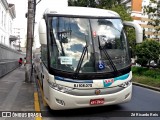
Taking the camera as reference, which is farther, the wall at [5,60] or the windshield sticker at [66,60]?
the wall at [5,60]

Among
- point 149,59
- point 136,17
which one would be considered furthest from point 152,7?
point 136,17

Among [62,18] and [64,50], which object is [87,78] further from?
[62,18]

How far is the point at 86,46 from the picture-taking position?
29.6 ft

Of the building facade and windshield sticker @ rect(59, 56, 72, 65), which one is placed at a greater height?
the building facade

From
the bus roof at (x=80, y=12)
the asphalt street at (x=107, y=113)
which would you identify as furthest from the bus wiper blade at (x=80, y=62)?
the asphalt street at (x=107, y=113)

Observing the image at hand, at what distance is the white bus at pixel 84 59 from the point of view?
8.58 m

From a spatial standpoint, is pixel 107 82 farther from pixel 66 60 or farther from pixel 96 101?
pixel 66 60

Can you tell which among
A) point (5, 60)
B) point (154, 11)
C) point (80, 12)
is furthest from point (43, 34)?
point (154, 11)

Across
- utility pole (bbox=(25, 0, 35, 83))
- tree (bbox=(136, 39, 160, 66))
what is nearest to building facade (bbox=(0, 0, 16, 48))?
tree (bbox=(136, 39, 160, 66))

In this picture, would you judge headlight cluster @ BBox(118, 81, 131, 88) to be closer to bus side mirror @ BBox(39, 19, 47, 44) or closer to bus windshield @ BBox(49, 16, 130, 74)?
bus windshield @ BBox(49, 16, 130, 74)

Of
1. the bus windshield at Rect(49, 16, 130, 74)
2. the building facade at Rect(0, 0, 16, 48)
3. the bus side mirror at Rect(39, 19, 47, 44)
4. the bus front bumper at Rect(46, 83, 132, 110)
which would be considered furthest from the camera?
the building facade at Rect(0, 0, 16, 48)

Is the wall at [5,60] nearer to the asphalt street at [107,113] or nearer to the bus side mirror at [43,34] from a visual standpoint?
the asphalt street at [107,113]

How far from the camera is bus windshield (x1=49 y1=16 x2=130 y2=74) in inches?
346

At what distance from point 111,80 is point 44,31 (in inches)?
90.4
